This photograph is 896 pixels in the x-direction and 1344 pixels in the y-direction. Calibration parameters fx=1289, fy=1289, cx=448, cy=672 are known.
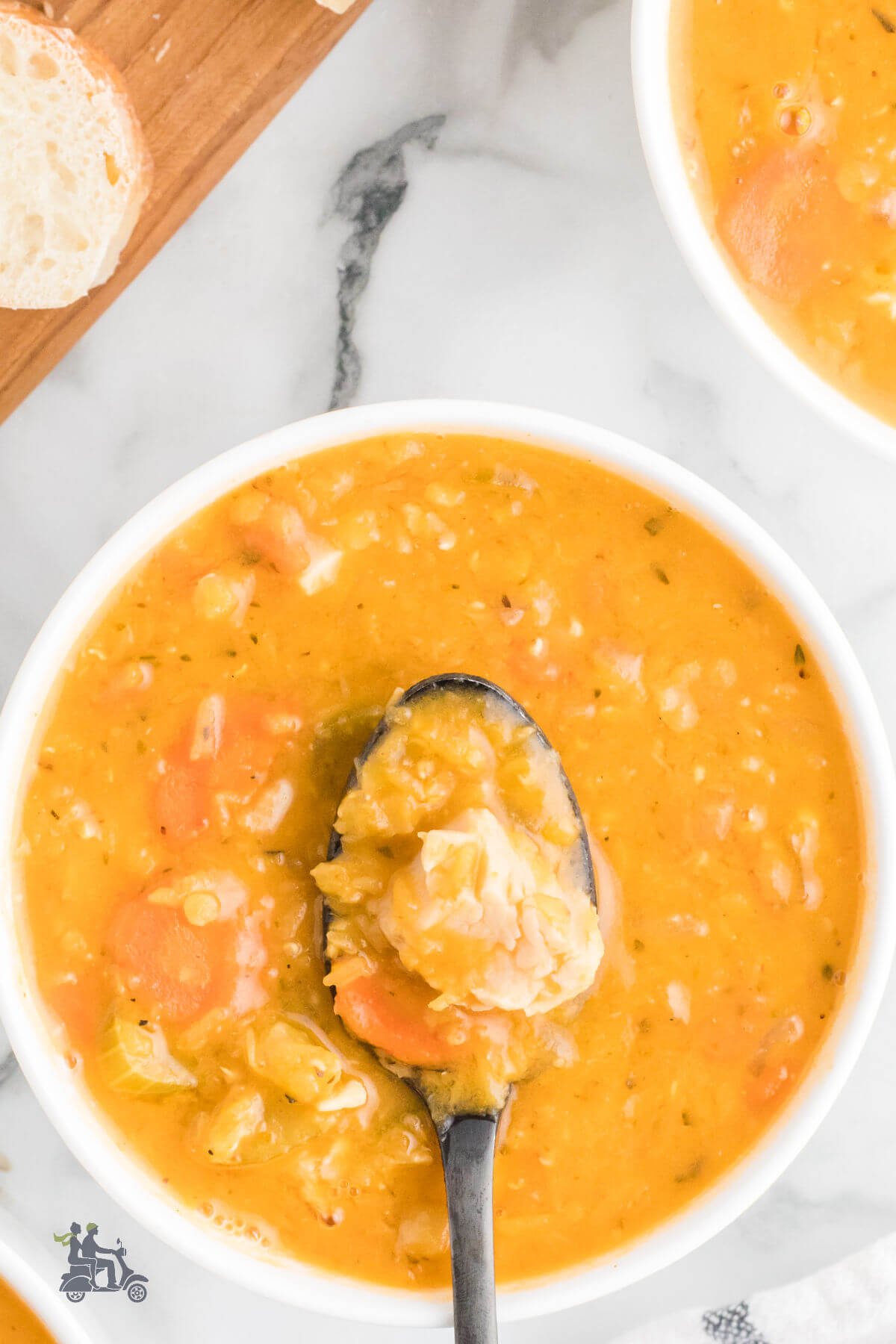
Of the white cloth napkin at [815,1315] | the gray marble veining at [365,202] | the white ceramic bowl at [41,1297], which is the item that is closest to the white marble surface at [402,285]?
the gray marble veining at [365,202]

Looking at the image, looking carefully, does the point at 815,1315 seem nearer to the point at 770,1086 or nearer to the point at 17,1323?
the point at 770,1086

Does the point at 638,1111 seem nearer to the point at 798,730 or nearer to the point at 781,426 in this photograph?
the point at 798,730

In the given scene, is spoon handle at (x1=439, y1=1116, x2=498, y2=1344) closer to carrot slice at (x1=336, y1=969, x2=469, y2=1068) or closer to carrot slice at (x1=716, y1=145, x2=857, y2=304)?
carrot slice at (x1=336, y1=969, x2=469, y2=1068)

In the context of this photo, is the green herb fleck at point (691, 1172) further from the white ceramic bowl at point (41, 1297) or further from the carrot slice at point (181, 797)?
the white ceramic bowl at point (41, 1297)

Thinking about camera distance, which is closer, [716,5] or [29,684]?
[29,684]

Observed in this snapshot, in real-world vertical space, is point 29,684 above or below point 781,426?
above

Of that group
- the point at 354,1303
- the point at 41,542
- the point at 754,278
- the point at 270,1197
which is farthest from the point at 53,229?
the point at 354,1303
